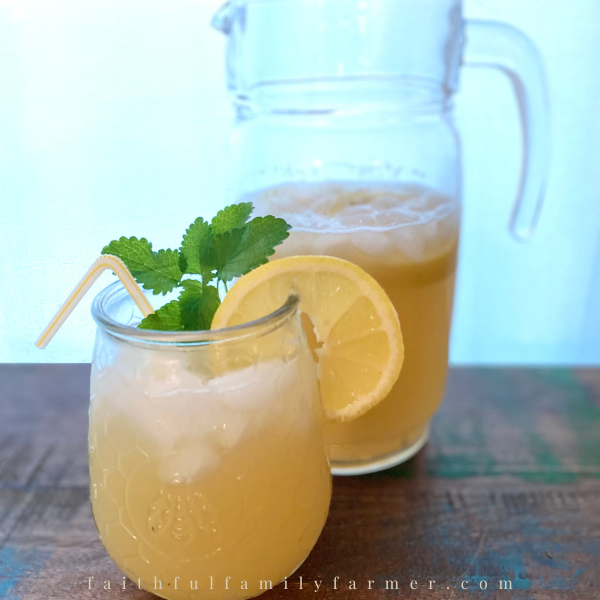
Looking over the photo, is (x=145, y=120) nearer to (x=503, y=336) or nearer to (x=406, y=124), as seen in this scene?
(x=406, y=124)

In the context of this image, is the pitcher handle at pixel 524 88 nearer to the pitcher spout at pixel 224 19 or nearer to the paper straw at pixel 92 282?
the pitcher spout at pixel 224 19

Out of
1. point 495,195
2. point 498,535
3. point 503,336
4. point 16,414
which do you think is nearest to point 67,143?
point 16,414

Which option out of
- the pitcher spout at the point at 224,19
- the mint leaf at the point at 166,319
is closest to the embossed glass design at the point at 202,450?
the mint leaf at the point at 166,319

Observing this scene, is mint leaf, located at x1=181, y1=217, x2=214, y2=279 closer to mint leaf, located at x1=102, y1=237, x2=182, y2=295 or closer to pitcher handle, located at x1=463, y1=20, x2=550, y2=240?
mint leaf, located at x1=102, y1=237, x2=182, y2=295

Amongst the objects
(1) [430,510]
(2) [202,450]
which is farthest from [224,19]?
(1) [430,510]

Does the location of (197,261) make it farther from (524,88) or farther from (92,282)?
(524,88)
